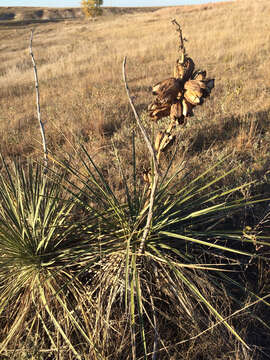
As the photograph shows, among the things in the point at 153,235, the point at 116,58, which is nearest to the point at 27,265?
the point at 153,235

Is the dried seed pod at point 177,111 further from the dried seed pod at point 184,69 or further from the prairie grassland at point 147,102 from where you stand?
the prairie grassland at point 147,102

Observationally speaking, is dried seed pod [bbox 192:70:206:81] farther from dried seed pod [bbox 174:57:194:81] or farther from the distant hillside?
the distant hillside

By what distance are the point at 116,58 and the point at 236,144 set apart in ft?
22.2

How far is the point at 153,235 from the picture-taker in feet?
4.52

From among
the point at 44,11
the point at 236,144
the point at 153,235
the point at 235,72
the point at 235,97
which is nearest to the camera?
the point at 153,235

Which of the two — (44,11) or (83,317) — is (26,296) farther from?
(44,11)

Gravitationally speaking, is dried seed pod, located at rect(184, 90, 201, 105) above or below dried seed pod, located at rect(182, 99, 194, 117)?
above

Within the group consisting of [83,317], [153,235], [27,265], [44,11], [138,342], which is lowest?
[138,342]

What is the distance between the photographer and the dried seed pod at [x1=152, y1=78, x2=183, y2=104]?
1012 millimetres

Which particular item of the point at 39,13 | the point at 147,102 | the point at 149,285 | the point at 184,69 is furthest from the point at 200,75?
the point at 39,13

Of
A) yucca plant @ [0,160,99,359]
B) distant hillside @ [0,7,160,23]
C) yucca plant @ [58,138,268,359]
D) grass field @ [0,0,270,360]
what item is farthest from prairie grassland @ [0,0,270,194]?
distant hillside @ [0,7,160,23]

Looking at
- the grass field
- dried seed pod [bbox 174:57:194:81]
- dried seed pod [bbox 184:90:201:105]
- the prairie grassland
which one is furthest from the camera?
the prairie grassland

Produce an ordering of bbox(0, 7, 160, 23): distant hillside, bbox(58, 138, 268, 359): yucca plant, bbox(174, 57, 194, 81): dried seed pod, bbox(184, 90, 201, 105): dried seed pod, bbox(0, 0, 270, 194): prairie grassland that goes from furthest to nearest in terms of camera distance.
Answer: bbox(0, 7, 160, 23): distant hillside, bbox(0, 0, 270, 194): prairie grassland, bbox(58, 138, 268, 359): yucca plant, bbox(174, 57, 194, 81): dried seed pod, bbox(184, 90, 201, 105): dried seed pod

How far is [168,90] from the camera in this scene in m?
1.01
